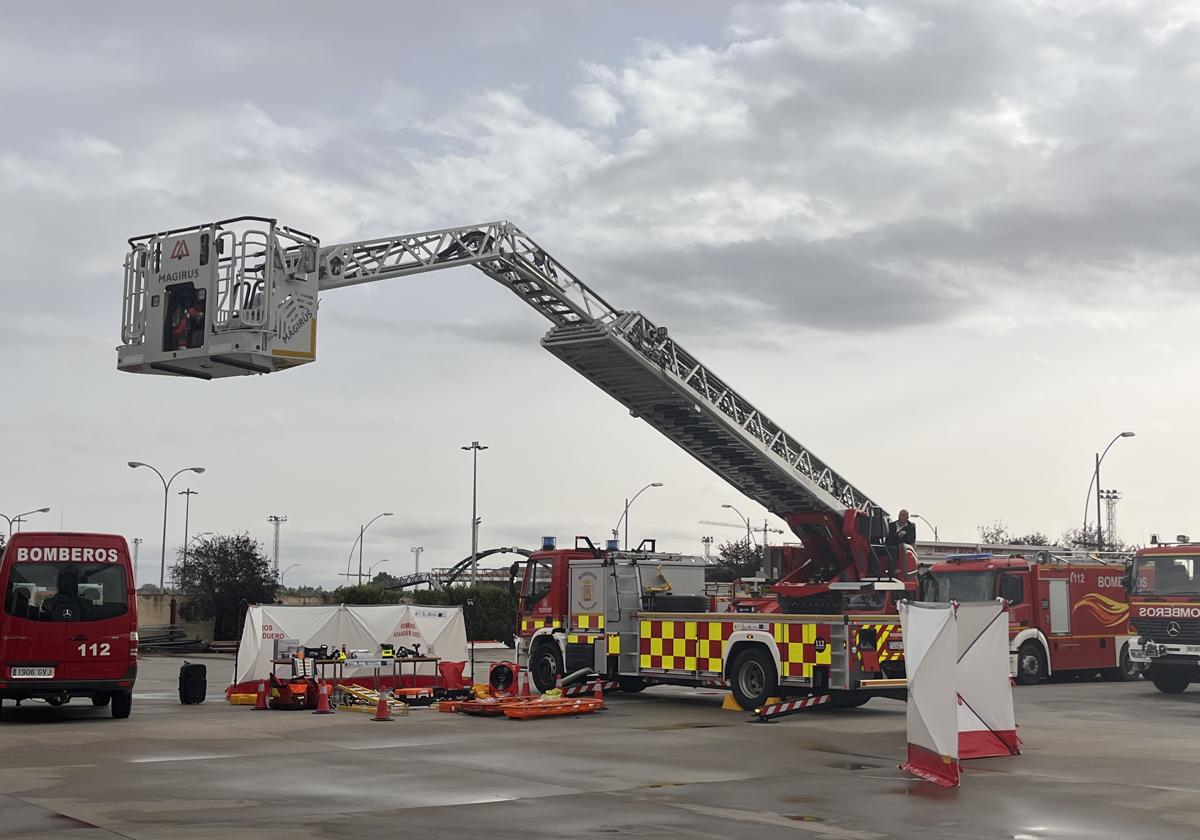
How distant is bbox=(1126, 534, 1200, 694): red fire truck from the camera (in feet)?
76.7

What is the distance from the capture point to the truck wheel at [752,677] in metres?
19.5

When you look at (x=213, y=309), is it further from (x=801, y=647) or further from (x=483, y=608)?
(x=483, y=608)

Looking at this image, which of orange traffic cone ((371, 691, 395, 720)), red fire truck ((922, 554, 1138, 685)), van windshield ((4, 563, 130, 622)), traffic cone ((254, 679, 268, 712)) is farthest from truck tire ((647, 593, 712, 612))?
van windshield ((4, 563, 130, 622))

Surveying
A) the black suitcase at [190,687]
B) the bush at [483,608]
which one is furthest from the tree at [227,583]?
the black suitcase at [190,687]

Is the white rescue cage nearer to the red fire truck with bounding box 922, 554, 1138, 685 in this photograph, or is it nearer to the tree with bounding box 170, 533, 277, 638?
the red fire truck with bounding box 922, 554, 1138, 685

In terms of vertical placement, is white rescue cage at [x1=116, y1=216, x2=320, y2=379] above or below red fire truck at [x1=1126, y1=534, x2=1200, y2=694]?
above

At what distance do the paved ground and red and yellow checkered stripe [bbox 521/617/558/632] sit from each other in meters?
3.60

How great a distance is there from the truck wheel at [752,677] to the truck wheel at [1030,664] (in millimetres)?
9379

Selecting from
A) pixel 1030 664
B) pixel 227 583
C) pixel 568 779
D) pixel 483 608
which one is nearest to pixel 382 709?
pixel 568 779

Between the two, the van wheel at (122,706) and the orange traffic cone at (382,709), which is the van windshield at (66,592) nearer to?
the van wheel at (122,706)

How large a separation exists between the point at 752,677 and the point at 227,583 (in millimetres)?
39960

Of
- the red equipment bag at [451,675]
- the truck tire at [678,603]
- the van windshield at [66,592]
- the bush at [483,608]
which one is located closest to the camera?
the van windshield at [66,592]

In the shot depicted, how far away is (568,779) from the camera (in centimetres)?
1234

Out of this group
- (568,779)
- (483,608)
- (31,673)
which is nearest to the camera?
(568,779)
